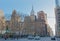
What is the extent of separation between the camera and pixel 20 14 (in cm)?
342

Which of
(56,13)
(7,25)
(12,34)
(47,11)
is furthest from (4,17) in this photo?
(56,13)

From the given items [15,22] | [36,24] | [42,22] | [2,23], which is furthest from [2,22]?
[42,22]

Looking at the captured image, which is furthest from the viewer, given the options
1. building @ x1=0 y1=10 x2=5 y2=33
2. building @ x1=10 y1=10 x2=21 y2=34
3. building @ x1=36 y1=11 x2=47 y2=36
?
building @ x1=10 y1=10 x2=21 y2=34

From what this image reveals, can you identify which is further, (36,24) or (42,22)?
(36,24)

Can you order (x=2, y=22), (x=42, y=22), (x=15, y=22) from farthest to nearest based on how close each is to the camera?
(x=15, y=22), (x=2, y=22), (x=42, y=22)

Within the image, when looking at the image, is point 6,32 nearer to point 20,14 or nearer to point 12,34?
point 12,34

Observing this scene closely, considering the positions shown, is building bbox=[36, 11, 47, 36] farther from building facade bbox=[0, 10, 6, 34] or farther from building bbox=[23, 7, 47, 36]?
building facade bbox=[0, 10, 6, 34]

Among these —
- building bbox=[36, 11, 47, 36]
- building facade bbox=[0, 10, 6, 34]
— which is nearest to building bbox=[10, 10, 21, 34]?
building facade bbox=[0, 10, 6, 34]

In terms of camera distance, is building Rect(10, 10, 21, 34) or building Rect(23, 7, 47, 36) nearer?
building Rect(23, 7, 47, 36)

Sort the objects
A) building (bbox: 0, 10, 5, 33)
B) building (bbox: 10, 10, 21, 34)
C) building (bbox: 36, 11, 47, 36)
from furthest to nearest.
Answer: building (bbox: 10, 10, 21, 34)
building (bbox: 0, 10, 5, 33)
building (bbox: 36, 11, 47, 36)

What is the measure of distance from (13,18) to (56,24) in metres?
1.12

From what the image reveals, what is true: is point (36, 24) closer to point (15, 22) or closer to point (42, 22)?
point (42, 22)

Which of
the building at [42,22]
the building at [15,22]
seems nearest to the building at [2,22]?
the building at [15,22]

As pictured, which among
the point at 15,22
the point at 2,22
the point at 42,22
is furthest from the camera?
the point at 15,22
